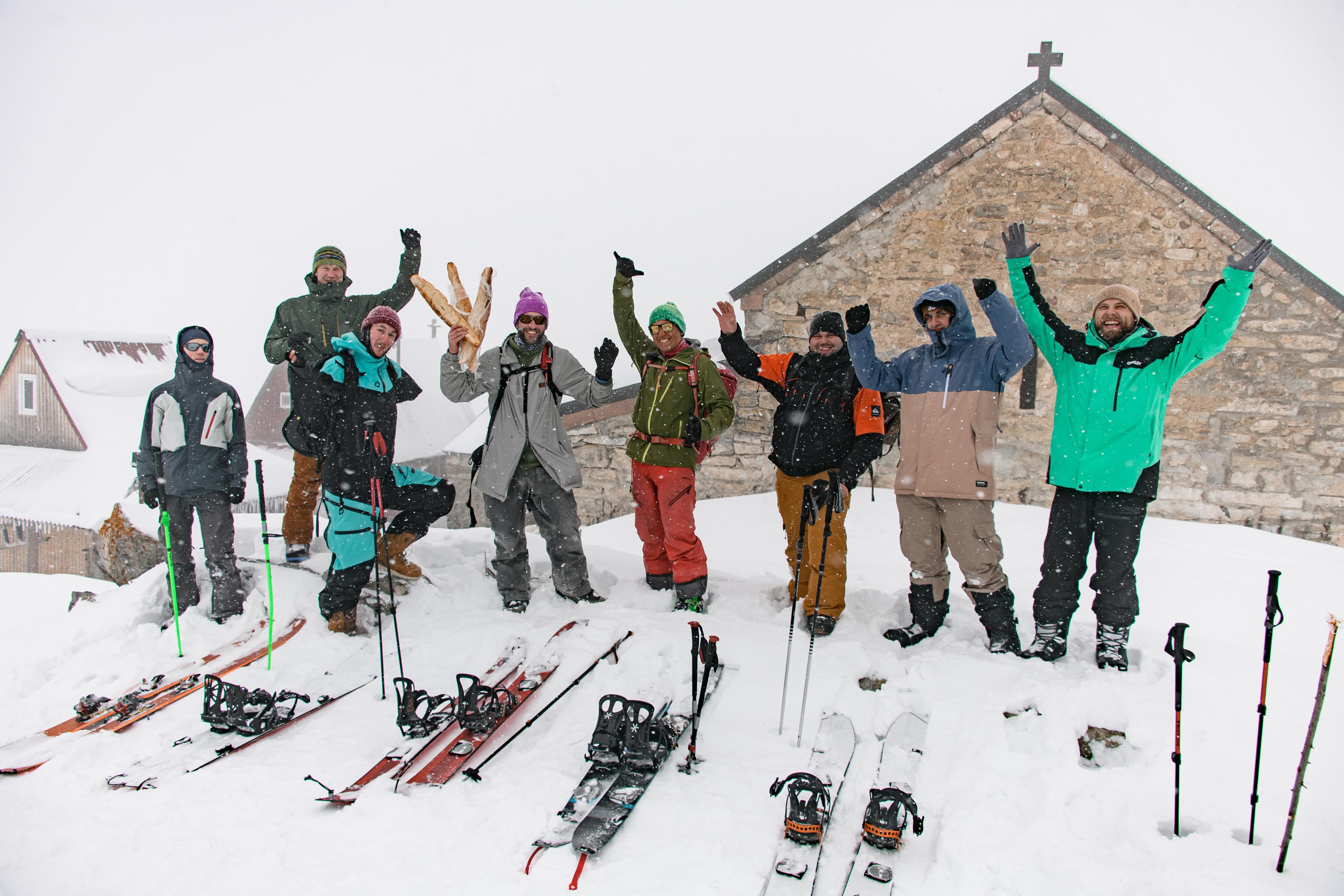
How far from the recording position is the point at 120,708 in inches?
129

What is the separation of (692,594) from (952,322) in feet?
7.63

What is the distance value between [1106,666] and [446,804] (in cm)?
318

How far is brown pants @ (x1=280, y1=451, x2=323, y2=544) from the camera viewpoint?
4688 millimetres

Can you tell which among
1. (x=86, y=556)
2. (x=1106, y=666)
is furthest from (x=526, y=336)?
(x=86, y=556)

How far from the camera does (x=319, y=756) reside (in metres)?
2.95

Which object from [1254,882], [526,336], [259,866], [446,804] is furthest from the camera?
[526,336]

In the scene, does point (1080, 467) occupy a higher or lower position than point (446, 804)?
higher

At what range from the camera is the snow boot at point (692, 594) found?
4.30 m

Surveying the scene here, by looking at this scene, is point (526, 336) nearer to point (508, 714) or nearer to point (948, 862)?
point (508, 714)

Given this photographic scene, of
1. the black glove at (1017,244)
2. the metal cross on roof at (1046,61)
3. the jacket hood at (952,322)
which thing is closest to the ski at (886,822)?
the jacket hood at (952,322)

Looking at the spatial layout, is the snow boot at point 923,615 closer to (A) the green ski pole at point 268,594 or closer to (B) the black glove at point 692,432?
(B) the black glove at point 692,432

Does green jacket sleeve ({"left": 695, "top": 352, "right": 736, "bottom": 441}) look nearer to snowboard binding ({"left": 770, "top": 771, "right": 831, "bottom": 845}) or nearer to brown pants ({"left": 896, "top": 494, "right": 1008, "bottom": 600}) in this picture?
brown pants ({"left": 896, "top": 494, "right": 1008, "bottom": 600})

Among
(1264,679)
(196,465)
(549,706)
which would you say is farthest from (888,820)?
(196,465)

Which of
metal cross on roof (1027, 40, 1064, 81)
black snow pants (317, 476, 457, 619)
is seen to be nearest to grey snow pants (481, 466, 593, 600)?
black snow pants (317, 476, 457, 619)
